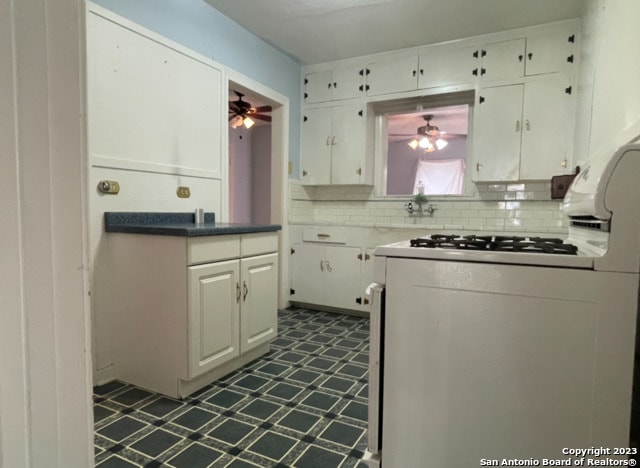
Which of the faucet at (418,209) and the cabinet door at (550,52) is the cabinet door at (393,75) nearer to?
the cabinet door at (550,52)

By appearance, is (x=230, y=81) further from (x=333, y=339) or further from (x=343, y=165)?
(x=333, y=339)

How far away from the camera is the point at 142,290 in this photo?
2043 millimetres

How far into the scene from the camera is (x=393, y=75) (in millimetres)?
3564

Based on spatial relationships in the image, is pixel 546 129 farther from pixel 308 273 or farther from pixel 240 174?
pixel 240 174

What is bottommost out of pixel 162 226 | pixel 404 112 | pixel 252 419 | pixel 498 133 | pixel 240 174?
pixel 252 419

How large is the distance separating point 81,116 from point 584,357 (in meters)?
1.17

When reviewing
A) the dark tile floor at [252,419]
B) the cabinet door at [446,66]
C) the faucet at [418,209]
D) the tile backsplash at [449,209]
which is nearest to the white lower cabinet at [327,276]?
the tile backsplash at [449,209]

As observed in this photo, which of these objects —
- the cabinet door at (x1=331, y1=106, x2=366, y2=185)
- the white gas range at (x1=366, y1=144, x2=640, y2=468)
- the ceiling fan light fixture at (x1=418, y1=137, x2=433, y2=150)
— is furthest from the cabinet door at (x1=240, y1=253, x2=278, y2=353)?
the ceiling fan light fixture at (x1=418, y1=137, x2=433, y2=150)

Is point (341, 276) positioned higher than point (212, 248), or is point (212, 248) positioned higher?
point (212, 248)

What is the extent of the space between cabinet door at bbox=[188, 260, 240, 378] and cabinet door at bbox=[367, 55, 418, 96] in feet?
7.89

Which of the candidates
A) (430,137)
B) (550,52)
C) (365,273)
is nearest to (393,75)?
(430,137)

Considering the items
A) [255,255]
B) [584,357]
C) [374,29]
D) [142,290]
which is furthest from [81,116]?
[374,29]

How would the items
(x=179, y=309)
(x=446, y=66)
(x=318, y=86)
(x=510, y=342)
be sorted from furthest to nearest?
1. (x=318, y=86)
2. (x=446, y=66)
3. (x=179, y=309)
4. (x=510, y=342)

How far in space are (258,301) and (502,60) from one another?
9.38ft
